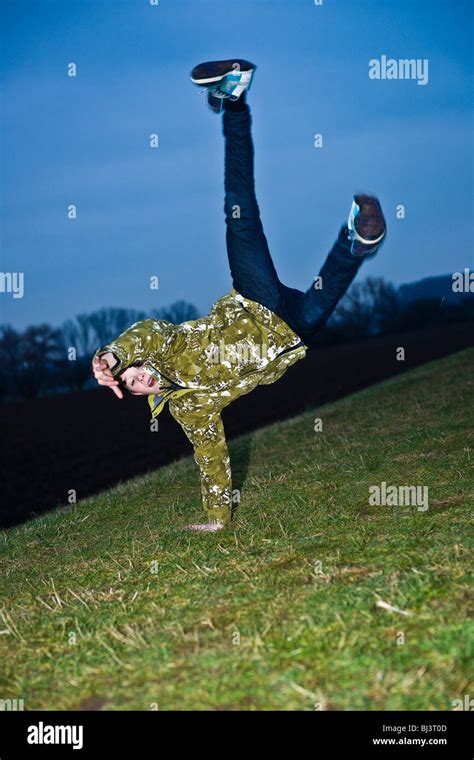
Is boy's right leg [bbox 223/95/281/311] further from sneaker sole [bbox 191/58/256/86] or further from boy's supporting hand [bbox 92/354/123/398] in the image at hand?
boy's supporting hand [bbox 92/354/123/398]

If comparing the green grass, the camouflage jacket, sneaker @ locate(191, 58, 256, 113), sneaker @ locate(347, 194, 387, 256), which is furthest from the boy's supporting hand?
sneaker @ locate(191, 58, 256, 113)

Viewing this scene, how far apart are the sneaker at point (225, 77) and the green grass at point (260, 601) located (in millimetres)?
2717

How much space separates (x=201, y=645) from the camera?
10.7ft

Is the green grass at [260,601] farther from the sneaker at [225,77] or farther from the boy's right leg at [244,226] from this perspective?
the sneaker at [225,77]

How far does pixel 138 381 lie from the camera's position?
494cm

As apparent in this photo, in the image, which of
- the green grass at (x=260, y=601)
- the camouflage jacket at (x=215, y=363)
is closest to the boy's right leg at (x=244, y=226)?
the camouflage jacket at (x=215, y=363)

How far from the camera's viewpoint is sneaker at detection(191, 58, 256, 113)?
5062mm

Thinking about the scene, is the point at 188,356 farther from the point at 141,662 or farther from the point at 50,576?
the point at 141,662

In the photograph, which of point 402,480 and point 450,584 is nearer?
point 450,584

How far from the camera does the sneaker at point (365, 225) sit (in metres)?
4.61
